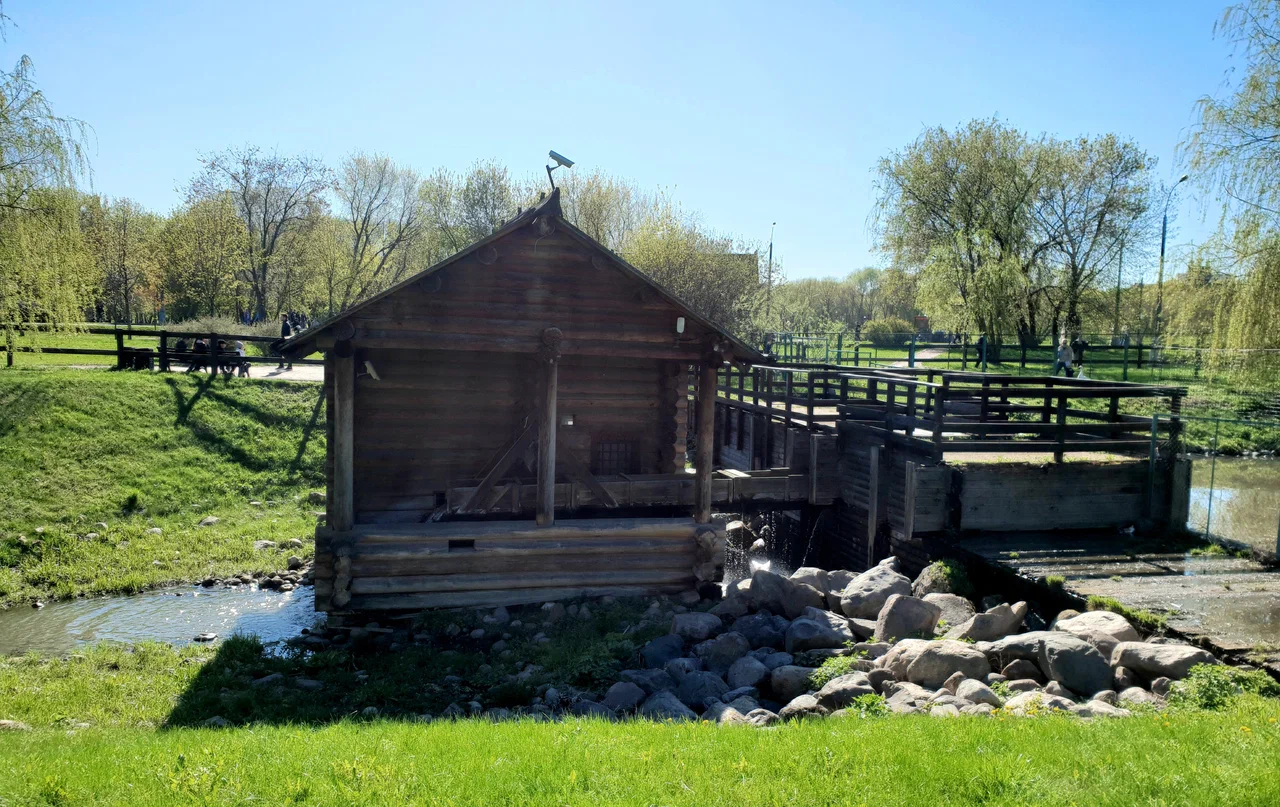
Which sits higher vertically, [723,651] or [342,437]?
[342,437]

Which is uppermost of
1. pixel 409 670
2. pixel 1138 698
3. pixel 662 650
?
pixel 1138 698

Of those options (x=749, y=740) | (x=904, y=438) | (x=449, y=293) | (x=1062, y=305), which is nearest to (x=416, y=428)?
(x=449, y=293)

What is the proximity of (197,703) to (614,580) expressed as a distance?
6.03 m

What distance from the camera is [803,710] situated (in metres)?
8.05

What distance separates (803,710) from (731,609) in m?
4.14

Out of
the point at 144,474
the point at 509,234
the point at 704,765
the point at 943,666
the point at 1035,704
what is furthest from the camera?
the point at 144,474

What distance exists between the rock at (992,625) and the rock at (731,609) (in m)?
2.87

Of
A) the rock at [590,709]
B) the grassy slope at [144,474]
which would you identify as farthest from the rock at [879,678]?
the grassy slope at [144,474]

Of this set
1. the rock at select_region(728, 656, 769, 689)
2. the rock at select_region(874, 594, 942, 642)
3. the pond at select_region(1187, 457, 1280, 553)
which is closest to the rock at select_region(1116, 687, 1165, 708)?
the rock at select_region(874, 594, 942, 642)

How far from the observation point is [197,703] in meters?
9.18

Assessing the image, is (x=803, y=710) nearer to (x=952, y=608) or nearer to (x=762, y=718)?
(x=762, y=718)

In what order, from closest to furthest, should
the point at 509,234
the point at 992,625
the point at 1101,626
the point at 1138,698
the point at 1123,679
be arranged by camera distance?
the point at 1138,698, the point at 1123,679, the point at 1101,626, the point at 992,625, the point at 509,234

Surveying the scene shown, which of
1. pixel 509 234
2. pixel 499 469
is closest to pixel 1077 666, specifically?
pixel 499 469

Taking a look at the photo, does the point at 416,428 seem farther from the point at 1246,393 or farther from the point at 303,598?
the point at 1246,393
